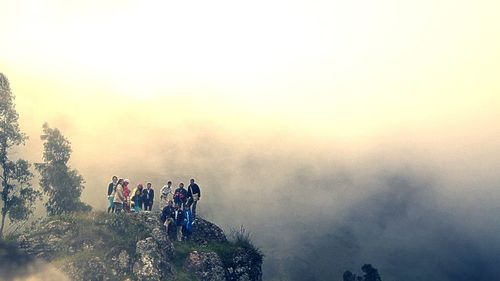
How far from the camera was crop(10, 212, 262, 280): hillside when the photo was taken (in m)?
26.2

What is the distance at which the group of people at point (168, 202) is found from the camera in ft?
100

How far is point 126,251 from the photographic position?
89.7 ft

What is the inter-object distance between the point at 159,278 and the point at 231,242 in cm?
804

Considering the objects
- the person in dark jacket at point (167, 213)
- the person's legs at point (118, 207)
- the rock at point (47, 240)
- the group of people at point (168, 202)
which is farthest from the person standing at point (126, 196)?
the rock at point (47, 240)

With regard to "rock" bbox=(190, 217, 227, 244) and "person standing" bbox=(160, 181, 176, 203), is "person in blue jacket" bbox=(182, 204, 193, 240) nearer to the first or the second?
"rock" bbox=(190, 217, 227, 244)

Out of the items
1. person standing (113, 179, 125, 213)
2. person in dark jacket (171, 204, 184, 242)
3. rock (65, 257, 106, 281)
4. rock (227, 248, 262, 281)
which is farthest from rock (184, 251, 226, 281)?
person standing (113, 179, 125, 213)

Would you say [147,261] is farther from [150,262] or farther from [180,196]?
[180,196]

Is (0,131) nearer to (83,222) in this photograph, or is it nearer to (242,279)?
(83,222)

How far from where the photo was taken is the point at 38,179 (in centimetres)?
5559

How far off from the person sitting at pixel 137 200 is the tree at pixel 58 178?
25.1 m

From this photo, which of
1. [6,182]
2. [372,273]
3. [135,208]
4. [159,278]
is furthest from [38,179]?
[372,273]

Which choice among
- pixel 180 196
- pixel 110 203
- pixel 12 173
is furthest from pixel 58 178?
pixel 180 196

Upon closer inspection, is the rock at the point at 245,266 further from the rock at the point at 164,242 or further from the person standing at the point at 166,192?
the person standing at the point at 166,192

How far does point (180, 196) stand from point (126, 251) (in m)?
5.47
